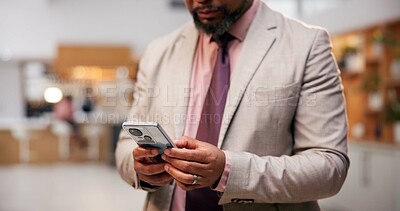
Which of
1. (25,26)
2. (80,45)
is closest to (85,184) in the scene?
(80,45)

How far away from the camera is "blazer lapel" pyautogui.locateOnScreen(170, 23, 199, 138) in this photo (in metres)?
1.63

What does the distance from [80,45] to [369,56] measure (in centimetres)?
817

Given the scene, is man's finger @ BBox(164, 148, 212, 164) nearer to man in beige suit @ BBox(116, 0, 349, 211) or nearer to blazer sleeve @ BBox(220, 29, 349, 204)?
man in beige suit @ BBox(116, 0, 349, 211)

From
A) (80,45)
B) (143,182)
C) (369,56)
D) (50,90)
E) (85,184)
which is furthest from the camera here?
(50,90)

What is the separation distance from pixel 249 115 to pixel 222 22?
0.86ft

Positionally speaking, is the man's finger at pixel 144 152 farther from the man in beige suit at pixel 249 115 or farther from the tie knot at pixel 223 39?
the tie knot at pixel 223 39

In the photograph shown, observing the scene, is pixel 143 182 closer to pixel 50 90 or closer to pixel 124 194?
pixel 124 194

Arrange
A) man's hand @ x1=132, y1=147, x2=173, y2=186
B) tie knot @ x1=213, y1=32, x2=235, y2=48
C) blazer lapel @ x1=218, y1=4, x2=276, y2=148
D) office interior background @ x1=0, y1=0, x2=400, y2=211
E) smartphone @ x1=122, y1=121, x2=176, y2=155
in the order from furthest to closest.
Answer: office interior background @ x1=0, y1=0, x2=400, y2=211 < tie knot @ x1=213, y1=32, x2=235, y2=48 < blazer lapel @ x1=218, y1=4, x2=276, y2=148 < man's hand @ x1=132, y1=147, x2=173, y2=186 < smartphone @ x1=122, y1=121, x2=176, y2=155

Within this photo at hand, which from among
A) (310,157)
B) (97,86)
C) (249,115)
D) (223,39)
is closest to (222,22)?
(223,39)

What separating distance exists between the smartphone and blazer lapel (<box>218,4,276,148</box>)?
239 millimetres

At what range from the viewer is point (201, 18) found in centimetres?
163

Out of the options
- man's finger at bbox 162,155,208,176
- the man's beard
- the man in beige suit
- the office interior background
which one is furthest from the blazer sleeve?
the office interior background

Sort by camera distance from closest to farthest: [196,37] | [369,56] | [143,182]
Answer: [143,182]
[196,37]
[369,56]

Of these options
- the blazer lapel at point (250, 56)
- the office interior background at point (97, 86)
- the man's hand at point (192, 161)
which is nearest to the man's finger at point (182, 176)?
the man's hand at point (192, 161)
